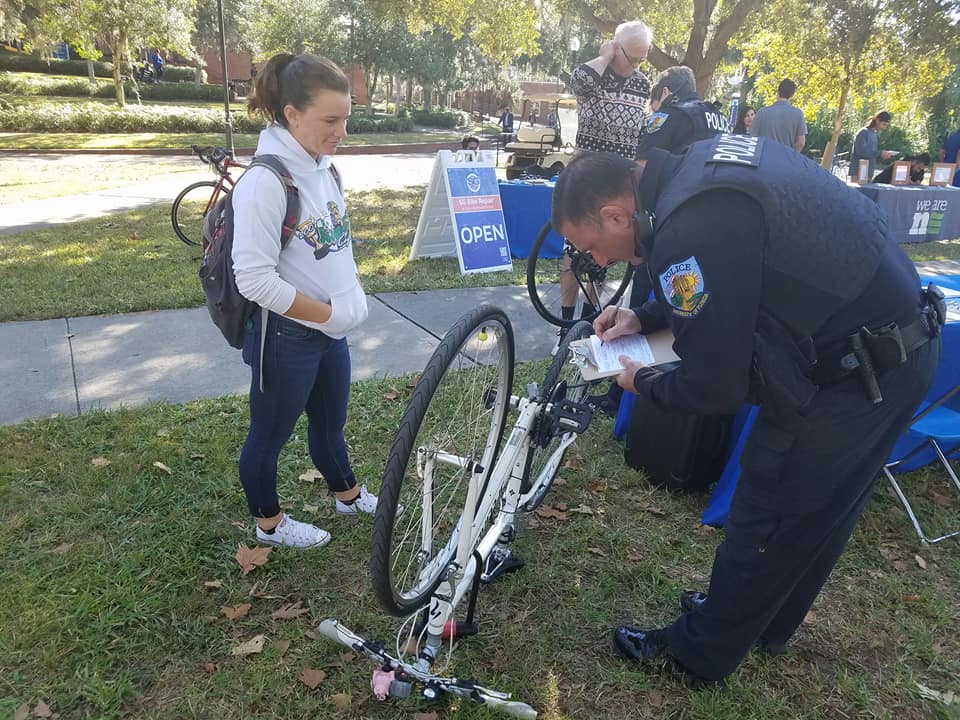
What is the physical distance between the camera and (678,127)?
3.84 meters

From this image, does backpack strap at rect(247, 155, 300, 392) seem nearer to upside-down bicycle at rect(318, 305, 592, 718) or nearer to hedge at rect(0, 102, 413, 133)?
upside-down bicycle at rect(318, 305, 592, 718)

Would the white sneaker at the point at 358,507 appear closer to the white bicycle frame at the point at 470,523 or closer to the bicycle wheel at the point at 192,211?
the white bicycle frame at the point at 470,523

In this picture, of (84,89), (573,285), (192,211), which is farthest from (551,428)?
(84,89)

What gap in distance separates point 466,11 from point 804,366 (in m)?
12.3

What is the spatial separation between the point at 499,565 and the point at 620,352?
3.40ft

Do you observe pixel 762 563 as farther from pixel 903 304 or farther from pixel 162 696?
pixel 162 696

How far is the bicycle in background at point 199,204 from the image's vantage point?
6.58m

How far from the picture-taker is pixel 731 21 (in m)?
11.4

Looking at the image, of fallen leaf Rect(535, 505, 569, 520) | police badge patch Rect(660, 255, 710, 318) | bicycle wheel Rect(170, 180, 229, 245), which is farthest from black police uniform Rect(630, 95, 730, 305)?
bicycle wheel Rect(170, 180, 229, 245)

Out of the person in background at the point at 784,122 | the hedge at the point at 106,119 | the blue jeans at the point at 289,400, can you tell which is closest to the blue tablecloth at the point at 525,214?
the person in background at the point at 784,122

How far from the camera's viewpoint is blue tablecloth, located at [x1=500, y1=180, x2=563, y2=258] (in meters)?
7.16

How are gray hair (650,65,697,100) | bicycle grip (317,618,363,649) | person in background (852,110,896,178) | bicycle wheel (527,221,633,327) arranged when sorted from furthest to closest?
person in background (852,110,896,178), bicycle wheel (527,221,633,327), gray hair (650,65,697,100), bicycle grip (317,618,363,649)

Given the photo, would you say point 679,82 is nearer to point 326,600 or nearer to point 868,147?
point 326,600

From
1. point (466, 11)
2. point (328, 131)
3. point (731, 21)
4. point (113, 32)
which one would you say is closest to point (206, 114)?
point (113, 32)
